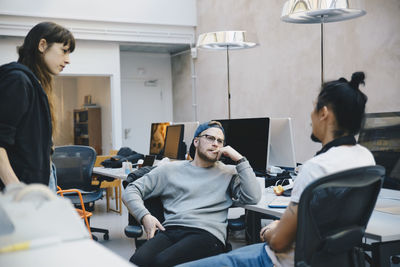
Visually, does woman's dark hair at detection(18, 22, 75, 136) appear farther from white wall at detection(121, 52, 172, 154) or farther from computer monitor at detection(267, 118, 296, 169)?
white wall at detection(121, 52, 172, 154)

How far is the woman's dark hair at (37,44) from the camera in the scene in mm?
1756

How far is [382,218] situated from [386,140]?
0.44 metres

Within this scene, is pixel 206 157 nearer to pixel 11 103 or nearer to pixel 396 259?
pixel 11 103

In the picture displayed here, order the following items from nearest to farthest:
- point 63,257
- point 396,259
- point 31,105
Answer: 1. point 63,257
2. point 31,105
3. point 396,259

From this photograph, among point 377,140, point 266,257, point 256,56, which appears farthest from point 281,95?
point 266,257

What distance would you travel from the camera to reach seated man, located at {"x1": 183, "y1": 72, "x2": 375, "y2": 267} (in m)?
1.49

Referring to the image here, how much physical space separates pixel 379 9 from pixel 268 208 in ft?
11.6

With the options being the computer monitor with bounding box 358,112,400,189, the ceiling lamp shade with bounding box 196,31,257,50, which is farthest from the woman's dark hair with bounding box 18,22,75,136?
the ceiling lamp shade with bounding box 196,31,257,50

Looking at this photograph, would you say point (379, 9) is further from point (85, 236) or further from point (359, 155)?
point (85, 236)

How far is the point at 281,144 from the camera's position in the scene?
320 centimetres

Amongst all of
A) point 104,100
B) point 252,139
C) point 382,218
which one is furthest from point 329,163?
point 104,100

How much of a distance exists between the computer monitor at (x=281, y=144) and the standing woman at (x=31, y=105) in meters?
1.77

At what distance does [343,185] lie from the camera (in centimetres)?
136

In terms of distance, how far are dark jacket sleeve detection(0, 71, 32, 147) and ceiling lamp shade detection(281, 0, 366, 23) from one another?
8.57 ft
